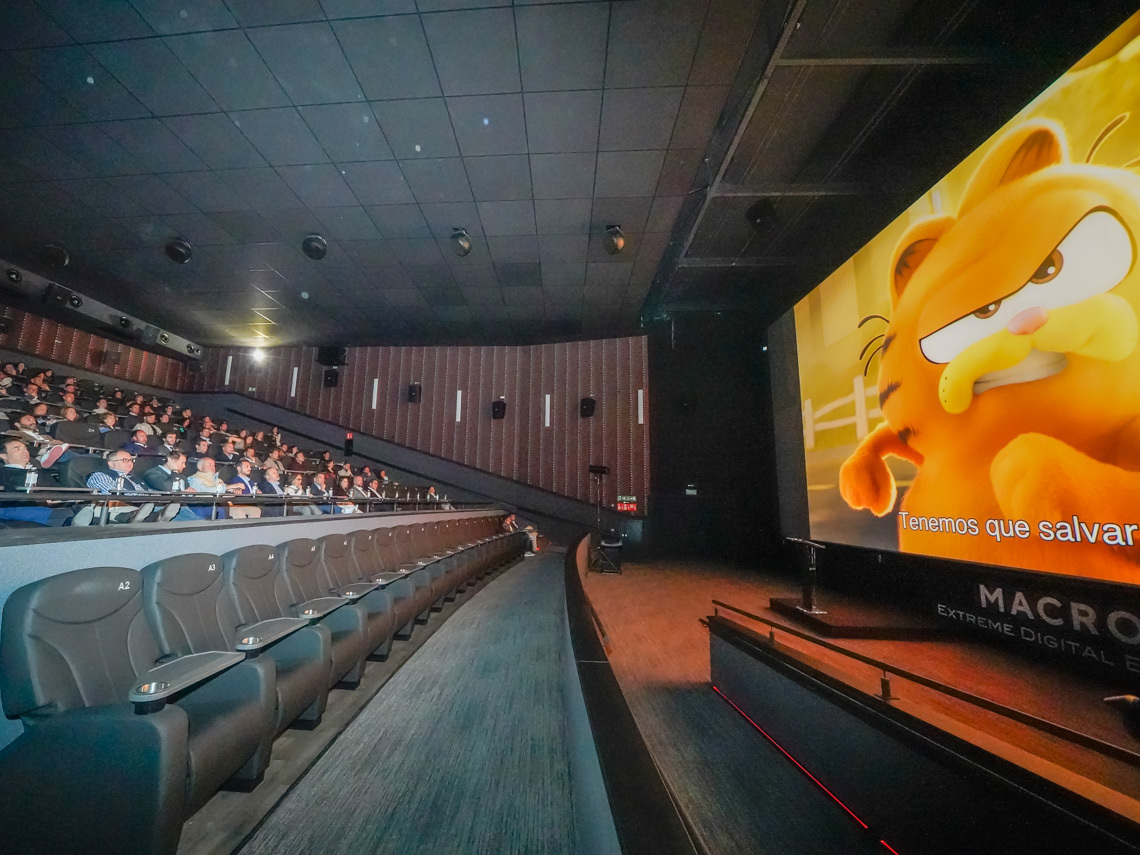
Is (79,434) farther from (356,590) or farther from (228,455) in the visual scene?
(356,590)

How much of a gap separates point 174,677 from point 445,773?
3.43ft

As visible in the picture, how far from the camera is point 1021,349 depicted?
2477 mm

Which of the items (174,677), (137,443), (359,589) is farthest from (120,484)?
(174,677)

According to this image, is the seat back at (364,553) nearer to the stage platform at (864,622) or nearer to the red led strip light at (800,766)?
the red led strip light at (800,766)

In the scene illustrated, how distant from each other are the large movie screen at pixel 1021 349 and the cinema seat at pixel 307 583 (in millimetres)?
3678

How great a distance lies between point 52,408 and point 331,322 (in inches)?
149

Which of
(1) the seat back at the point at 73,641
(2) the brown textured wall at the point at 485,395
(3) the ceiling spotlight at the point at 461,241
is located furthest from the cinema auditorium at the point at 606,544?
(2) the brown textured wall at the point at 485,395

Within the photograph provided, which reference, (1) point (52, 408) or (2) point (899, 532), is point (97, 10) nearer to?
(1) point (52, 408)

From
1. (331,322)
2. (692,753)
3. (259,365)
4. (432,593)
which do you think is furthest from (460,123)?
(259,365)

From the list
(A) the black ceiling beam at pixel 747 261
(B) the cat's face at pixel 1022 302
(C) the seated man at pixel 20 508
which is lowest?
(C) the seated man at pixel 20 508

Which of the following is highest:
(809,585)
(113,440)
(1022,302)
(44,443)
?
(1022,302)

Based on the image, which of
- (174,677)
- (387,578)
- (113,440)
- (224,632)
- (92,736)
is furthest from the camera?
(113,440)

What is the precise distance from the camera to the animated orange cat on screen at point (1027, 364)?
6.72 ft

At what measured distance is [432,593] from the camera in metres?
3.58
